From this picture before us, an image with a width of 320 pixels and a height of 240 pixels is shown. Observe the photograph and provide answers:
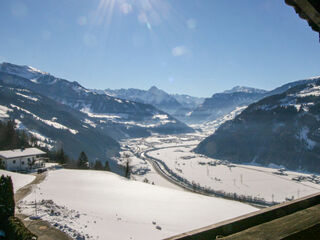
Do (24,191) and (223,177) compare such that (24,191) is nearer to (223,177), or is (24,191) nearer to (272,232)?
(272,232)

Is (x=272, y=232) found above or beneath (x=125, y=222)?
above

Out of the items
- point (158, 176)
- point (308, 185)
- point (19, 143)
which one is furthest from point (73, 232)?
point (308, 185)

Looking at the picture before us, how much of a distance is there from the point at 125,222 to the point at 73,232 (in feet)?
16.4

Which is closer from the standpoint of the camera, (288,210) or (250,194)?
(288,210)

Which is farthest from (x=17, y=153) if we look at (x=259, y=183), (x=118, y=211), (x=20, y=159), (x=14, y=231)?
(x=259, y=183)

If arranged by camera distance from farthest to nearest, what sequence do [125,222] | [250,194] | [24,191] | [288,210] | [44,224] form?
[250,194], [24,191], [125,222], [44,224], [288,210]

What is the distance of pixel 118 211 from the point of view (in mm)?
25031

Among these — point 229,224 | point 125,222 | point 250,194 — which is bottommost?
point 250,194

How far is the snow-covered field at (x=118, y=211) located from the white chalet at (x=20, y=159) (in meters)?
→ 28.7

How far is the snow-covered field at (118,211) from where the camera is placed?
65.3ft

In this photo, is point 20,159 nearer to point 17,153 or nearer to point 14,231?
point 17,153

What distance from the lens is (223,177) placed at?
18338 centimetres

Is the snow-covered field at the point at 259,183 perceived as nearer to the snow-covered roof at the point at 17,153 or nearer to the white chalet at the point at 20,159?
the white chalet at the point at 20,159

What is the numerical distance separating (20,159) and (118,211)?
4726 centimetres
